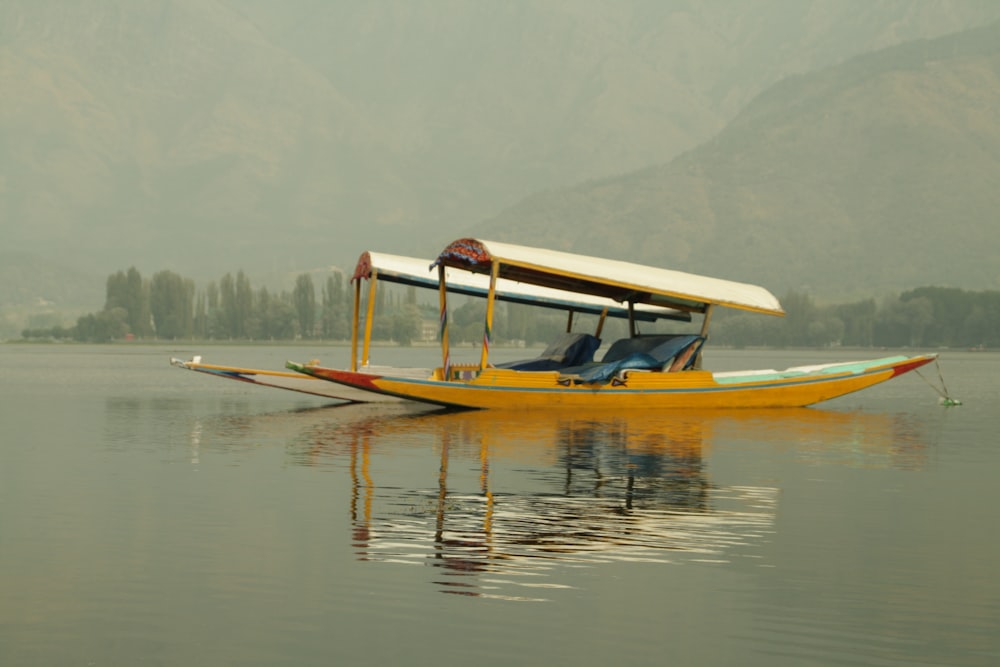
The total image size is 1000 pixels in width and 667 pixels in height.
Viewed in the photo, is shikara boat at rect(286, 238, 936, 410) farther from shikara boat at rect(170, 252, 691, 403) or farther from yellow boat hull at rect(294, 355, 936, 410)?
shikara boat at rect(170, 252, 691, 403)

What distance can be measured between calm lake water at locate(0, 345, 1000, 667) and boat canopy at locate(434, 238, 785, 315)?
6.15 metres

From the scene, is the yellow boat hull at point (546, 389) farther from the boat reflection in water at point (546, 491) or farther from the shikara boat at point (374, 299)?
the shikara boat at point (374, 299)

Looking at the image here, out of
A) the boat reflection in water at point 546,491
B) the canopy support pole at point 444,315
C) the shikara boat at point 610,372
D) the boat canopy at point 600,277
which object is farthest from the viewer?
the canopy support pole at point 444,315

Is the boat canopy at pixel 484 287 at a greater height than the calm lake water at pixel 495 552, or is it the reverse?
the boat canopy at pixel 484 287

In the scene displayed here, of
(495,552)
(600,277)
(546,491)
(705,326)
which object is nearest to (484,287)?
(600,277)

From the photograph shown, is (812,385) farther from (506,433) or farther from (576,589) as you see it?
(576,589)

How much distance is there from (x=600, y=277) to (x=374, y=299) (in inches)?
272

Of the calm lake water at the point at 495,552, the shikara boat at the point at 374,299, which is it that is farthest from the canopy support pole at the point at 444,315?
the calm lake water at the point at 495,552

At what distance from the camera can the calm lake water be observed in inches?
393

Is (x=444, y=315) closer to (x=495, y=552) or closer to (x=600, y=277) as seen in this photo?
(x=600, y=277)

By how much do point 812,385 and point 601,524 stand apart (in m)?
23.6

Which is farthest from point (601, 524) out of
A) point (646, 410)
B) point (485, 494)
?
point (646, 410)

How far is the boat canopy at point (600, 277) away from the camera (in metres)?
32.2

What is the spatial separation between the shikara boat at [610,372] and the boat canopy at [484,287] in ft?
3.33
